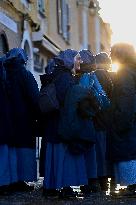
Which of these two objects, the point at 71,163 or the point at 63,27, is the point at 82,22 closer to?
the point at 63,27

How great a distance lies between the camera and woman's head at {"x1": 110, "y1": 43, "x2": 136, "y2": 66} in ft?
22.9

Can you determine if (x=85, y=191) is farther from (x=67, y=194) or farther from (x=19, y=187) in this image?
(x=19, y=187)

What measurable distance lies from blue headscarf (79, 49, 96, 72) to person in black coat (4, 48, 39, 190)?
0.67 meters

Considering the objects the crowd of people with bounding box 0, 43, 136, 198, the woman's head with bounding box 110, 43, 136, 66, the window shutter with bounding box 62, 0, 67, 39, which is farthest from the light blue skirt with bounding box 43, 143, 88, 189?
the window shutter with bounding box 62, 0, 67, 39

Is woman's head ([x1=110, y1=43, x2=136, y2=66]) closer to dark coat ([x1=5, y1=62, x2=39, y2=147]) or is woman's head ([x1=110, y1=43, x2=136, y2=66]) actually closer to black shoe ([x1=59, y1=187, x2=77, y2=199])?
dark coat ([x1=5, y1=62, x2=39, y2=147])

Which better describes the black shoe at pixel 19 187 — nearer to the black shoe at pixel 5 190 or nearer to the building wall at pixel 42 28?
the black shoe at pixel 5 190

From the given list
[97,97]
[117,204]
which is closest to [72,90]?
[97,97]

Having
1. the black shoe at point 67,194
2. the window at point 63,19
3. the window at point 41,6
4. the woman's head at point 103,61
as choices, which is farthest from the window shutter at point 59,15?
the black shoe at point 67,194

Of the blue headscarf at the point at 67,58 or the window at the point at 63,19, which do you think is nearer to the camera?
the blue headscarf at the point at 67,58

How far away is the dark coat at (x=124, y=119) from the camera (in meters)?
6.86

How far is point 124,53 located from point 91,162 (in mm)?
1281

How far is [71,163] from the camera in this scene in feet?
22.3

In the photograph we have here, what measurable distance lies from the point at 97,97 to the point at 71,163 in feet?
2.59

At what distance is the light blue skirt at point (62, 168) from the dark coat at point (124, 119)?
0.41 metres
